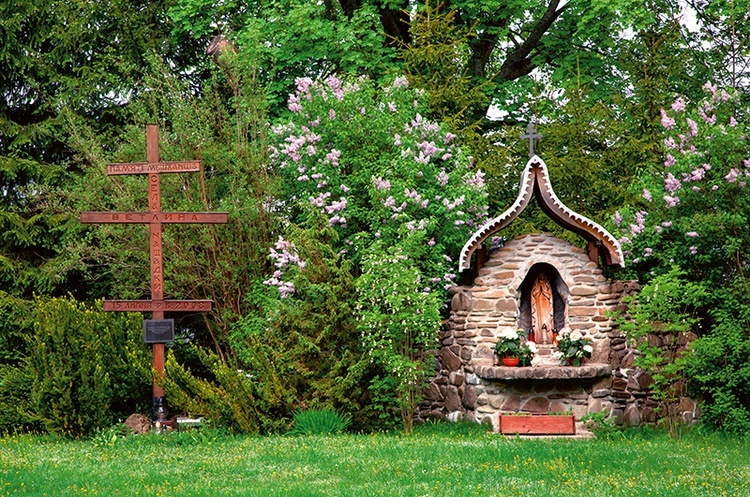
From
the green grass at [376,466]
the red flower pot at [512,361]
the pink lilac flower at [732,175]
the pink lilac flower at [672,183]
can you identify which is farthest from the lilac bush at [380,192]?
the pink lilac flower at [732,175]

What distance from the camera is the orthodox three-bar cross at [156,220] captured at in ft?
49.9

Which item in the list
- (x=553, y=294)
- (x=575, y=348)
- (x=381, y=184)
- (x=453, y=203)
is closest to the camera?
(x=575, y=348)

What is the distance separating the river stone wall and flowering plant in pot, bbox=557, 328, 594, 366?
0.83ft

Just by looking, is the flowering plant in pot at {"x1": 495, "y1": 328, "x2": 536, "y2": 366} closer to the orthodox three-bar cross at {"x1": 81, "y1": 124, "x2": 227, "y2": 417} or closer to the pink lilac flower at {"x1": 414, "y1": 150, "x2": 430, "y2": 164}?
the pink lilac flower at {"x1": 414, "y1": 150, "x2": 430, "y2": 164}

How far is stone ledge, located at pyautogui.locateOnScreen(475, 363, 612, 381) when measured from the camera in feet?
47.6

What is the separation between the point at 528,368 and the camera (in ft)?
48.1

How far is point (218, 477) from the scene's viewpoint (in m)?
10.9

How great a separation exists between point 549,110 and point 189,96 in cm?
698

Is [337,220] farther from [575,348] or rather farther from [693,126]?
[693,126]

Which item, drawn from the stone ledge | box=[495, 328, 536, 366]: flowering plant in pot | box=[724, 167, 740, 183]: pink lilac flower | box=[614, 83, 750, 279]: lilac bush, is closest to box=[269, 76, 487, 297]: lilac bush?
box=[495, 328, 536, 366]: flowering plant in pot

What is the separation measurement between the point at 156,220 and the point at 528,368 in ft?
19.8

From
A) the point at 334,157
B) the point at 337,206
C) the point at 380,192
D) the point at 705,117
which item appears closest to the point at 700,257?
the point at 705,117

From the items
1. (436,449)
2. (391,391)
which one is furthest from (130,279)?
(436,449)

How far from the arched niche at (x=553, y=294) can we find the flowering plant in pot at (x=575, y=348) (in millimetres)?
785
